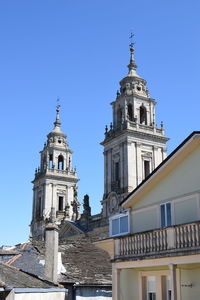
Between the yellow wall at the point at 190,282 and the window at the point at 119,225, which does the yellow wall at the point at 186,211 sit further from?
the window at the point at 119,225

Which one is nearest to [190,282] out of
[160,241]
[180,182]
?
[160,241]

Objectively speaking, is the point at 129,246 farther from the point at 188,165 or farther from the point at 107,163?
the point at 107,163

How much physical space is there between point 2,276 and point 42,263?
5.16 m

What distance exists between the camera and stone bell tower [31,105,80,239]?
79.8m

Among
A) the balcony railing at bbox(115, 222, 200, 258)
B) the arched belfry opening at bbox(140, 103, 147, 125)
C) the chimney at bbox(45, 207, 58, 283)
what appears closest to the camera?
the balcony railing at bbox(115, 222, 200, 258)

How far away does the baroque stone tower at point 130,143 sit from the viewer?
5725 cm

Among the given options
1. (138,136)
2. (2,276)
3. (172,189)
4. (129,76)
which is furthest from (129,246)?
(129,76)

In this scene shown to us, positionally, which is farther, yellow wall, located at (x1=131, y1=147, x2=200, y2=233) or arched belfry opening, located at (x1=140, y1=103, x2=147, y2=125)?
arched belfry opening, located at (x1=140, y1=103, x2=147, y2=125)

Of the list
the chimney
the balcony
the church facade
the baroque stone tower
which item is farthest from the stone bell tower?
the chimney

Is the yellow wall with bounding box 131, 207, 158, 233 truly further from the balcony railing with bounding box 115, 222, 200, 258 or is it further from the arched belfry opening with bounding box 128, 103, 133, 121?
the arched belfry opening with bounding box 128, 103, 133, 121

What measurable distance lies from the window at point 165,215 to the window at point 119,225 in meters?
2.47

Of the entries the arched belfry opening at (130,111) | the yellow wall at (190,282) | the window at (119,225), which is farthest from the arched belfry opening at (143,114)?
the yellow wall at (190,282)

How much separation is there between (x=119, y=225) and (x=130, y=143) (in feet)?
119

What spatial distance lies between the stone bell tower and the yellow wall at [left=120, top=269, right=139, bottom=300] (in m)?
57.0
